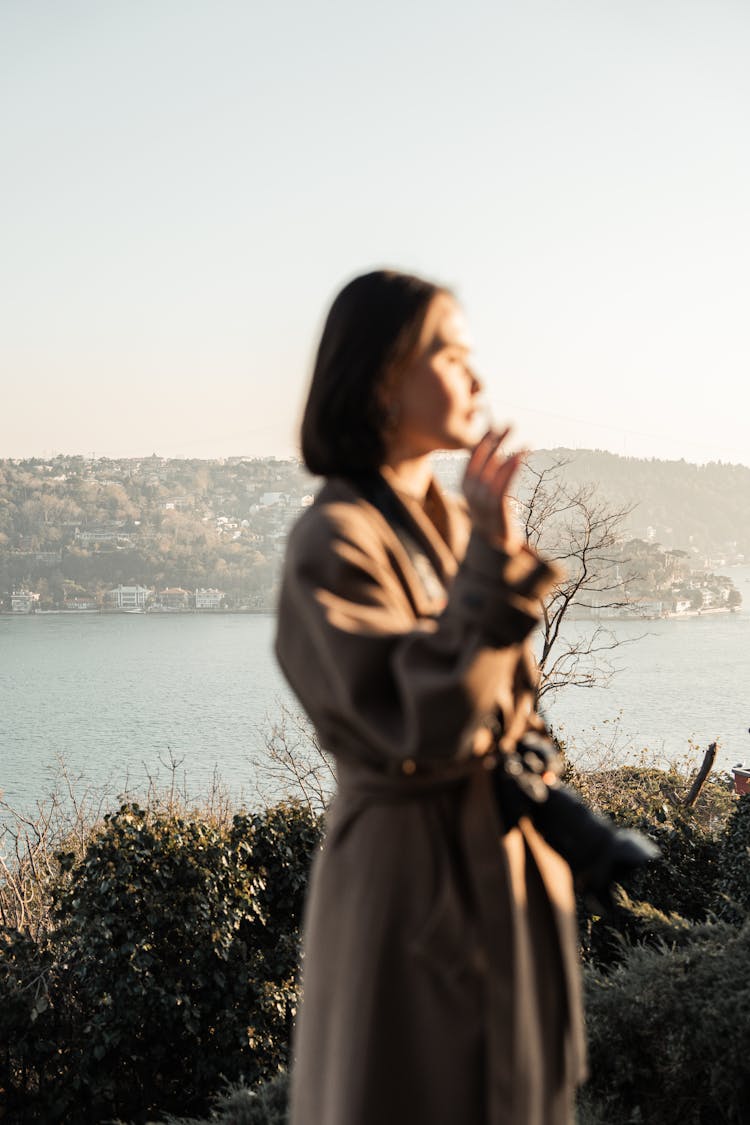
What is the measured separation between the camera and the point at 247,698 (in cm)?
3612

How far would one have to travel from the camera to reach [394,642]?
1.43m

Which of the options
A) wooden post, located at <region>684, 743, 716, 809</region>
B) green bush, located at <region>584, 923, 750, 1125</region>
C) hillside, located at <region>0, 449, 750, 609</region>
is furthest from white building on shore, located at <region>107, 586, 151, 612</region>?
green bush, located at <region>584, 923, 750, 1125</region>

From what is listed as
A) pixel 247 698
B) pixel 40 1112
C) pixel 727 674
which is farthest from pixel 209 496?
pixel 40 1112

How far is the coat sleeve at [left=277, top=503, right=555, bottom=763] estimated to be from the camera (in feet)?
4.55

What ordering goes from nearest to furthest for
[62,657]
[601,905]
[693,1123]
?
[601,905]
[693,1123]
[62,657]

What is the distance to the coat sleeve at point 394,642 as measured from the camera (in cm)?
139

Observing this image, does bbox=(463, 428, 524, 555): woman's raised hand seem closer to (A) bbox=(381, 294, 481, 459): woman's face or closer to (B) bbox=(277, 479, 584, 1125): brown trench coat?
(B) bbox=(277, 479, 584, 1125): brown trench coat

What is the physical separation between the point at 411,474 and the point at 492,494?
0.30 metres

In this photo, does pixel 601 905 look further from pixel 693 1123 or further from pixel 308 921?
pixel 693 1123

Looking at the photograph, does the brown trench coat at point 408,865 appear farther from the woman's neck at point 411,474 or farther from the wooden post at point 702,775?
the wooden post at point 702,775

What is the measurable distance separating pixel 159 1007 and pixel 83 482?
130 feet

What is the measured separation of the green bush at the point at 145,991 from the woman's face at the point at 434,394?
3.74 m

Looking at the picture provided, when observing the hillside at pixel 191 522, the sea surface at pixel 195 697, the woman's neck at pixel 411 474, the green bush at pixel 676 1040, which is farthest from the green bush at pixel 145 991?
the hillside at pixel 191 522

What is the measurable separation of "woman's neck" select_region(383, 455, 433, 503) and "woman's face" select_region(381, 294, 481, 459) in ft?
0.06
